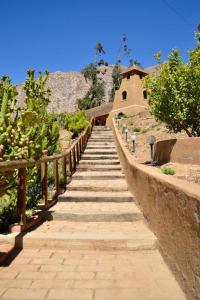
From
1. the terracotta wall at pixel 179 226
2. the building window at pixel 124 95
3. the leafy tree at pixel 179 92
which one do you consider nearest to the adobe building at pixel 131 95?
the building window at pixel 124 95

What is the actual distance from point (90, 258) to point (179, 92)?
13.2 metres

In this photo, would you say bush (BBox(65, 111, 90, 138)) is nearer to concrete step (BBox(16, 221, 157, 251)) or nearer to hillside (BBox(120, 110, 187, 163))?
hillside (BBox(120, 110, 187, 163))

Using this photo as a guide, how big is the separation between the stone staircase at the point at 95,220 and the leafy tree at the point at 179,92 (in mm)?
7239

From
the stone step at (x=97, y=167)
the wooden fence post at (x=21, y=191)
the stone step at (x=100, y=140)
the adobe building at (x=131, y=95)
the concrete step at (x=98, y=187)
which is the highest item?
the adobe building at (x=131, y=95)

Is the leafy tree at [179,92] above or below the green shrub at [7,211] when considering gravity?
above

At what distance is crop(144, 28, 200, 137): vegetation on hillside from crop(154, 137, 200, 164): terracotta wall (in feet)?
3.99

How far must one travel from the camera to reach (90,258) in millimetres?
4207

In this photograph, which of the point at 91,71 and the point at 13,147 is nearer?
the point at 13,147

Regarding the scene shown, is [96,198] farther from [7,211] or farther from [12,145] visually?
[12,145]

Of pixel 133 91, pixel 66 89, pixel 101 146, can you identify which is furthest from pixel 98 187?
pixel 66 89

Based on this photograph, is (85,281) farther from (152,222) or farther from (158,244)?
(152,222)

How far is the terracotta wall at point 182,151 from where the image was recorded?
14867 millimetres

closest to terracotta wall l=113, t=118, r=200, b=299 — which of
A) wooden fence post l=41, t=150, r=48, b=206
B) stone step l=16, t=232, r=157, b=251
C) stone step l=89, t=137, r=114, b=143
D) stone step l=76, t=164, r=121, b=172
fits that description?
stone step l=16, t=232, r=157, b=251

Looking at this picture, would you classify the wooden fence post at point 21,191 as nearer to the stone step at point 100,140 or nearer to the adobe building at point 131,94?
the stone step at point 100,140
